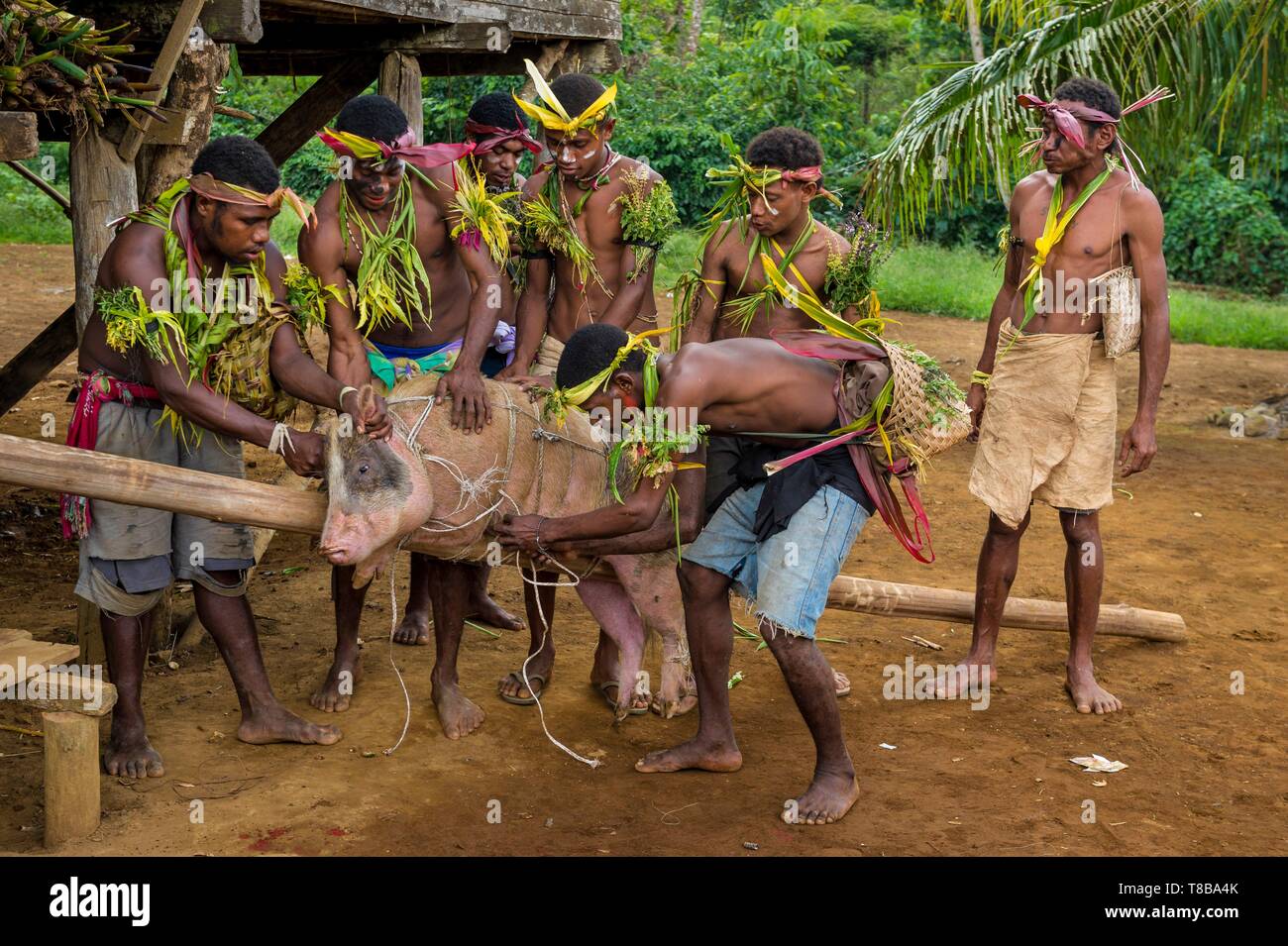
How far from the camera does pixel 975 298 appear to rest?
605 inches

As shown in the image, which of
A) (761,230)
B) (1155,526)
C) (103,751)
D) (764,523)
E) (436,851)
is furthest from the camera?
(1155,526)

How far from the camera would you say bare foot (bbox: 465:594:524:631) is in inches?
236

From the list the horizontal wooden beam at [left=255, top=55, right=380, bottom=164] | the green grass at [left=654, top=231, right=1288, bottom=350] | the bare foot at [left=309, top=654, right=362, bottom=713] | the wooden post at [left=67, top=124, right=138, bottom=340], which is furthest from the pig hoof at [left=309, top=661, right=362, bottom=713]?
the green grass at [left=654, top=231, right=1288, bottom=350]

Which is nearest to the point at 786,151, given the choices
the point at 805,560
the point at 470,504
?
the point at 805,560

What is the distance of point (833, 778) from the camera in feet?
14.1

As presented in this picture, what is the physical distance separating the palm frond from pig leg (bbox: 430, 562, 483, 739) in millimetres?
5587

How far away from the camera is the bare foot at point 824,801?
4219 millimetres

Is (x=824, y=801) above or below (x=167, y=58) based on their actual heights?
below

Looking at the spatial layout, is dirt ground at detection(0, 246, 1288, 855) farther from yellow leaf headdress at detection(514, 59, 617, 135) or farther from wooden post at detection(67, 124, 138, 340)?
yellow leaf headdress at detection(514, 59, 617, 135)

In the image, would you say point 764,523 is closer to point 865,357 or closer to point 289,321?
point 865,357

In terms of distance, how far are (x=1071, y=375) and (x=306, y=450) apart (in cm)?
289

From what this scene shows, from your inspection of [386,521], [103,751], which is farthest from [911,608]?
[103,751]

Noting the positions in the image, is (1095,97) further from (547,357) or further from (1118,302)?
(547,357)

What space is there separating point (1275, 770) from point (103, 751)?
4.04 meters
